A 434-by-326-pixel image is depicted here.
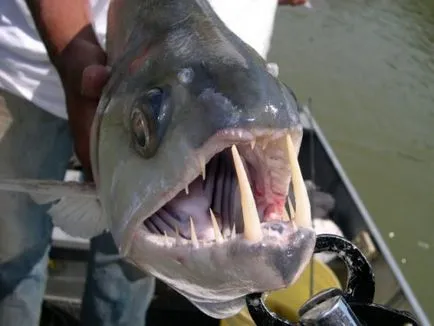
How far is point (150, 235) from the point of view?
4.22 ft

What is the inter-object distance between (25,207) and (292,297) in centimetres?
103

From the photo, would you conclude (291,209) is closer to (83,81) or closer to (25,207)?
(83,81)

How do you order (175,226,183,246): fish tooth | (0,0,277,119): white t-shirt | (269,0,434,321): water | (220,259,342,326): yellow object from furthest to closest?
(269,0,434,321): water, (220,259,342,326): yellow object, (0,0,277,119): white t-shirt, (175,226,183,246): fish tooth

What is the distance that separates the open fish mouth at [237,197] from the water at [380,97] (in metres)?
2.94

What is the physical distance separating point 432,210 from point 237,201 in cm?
511

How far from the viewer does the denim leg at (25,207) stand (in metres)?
2.31

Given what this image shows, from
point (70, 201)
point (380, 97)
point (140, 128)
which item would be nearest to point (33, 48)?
point (70, 201)

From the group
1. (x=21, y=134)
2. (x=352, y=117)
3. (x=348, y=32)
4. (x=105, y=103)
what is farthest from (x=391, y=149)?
(x=105, y=103)

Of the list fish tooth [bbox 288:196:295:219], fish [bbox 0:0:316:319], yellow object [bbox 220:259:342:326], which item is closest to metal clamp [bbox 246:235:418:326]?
fish [bbox 0:0:316:319]

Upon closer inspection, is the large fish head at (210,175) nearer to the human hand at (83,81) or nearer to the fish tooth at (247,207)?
the fish tooth at (247,207)

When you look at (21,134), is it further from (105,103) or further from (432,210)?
(432,210)

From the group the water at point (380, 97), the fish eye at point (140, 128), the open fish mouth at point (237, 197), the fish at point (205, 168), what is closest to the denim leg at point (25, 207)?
the fish at point (205, 168)

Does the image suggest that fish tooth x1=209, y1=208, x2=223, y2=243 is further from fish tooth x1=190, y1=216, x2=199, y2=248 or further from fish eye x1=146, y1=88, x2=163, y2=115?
fish eye x1=146, y1=88, x2=163, y2=115

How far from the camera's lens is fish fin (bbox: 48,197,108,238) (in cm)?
177
